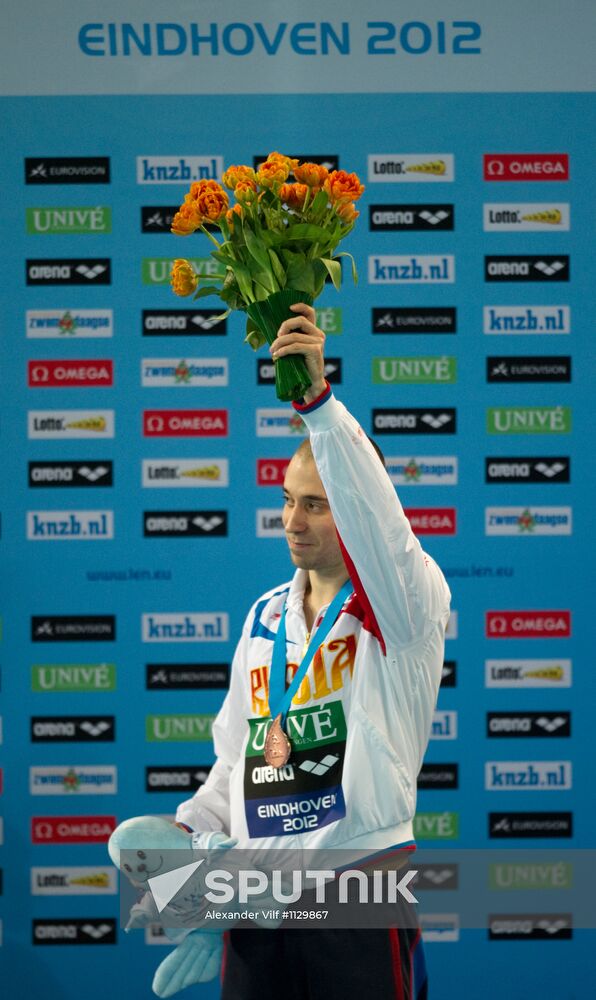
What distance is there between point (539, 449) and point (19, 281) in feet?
6.77

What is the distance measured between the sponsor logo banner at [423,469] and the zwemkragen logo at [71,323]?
46.8 inches

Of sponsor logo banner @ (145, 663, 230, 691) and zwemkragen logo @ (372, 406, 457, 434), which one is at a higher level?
zwemkragen logo @ (372, 406, 457, 434)

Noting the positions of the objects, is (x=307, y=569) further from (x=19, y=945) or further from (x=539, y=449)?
(x=19, y=945)

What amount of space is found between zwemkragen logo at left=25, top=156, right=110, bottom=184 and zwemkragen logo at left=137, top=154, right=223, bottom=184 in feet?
0.46

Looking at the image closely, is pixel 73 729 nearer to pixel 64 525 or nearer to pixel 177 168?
pixel 64 525

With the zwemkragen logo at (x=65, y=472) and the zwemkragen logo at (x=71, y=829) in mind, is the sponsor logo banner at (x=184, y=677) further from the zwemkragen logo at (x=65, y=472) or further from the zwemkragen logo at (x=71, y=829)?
the zwemkragen logo at (x=65, y=472)

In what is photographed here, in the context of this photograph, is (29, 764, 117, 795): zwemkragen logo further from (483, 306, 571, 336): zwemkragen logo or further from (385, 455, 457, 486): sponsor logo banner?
(483, 306, 571, 336): zwemkragen logo

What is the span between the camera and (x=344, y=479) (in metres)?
1.96

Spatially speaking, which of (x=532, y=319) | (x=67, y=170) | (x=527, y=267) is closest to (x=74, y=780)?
(x=67, y=170)

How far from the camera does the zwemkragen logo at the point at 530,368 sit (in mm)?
3848

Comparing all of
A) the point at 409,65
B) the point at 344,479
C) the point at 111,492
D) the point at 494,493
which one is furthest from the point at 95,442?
the point at 344,479

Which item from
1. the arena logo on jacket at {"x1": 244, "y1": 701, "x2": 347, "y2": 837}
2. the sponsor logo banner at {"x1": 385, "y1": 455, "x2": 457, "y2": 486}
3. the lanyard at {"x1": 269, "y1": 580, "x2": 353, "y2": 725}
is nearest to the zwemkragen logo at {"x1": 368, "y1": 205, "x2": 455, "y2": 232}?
the sponsor logo banner at {"x1": 385, "y1": 455, "x2": 457, "y2": 486}

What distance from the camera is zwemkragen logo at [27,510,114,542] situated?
12.7 ft

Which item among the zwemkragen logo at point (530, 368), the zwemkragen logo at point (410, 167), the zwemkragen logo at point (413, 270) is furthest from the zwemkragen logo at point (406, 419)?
the zwemkragen logo at point (410, 167)
